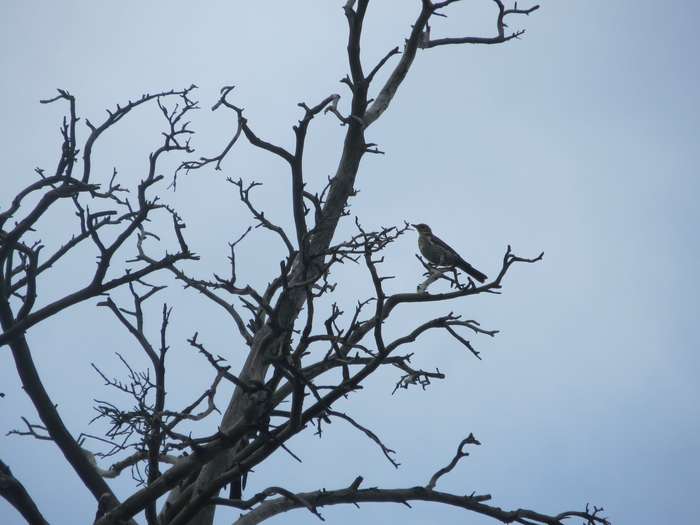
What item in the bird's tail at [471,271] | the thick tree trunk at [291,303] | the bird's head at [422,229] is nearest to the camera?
the thick tree trunk at [291,303]

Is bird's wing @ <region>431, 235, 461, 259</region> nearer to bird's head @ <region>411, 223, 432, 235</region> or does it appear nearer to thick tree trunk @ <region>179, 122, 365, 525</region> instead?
bird's head @ <region>411, 223, 432, 235</region>

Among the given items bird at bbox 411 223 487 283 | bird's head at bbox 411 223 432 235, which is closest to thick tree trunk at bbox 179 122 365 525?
bird at bbox 411 223 487 283

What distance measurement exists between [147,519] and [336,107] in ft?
15.9

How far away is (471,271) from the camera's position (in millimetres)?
9688

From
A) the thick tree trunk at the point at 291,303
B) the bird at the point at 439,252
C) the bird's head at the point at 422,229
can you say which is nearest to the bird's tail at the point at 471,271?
the bird at the point at 439,252

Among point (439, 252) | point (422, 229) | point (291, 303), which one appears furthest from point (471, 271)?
point (291, 303)

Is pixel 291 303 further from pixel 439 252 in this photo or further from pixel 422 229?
pixel 422 229

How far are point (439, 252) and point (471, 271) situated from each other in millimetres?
552

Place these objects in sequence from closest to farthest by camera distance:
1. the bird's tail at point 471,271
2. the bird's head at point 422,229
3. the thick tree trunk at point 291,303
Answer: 1. the thick tree trunk at point 291,303
2. the bird's tail at point 471,271
3. the bird's head at point 422,229

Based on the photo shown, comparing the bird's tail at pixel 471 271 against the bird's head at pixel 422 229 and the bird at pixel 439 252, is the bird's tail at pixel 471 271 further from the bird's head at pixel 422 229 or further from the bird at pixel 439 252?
the bird's head at pixel 422 229

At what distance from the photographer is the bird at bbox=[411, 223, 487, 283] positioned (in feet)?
31.5

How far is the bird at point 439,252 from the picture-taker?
9.61 metres

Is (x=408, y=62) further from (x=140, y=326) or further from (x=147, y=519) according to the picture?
(x=147, y=519)

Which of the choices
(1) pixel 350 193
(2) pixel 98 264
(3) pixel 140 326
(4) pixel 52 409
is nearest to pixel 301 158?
(1) pixel 350 193
